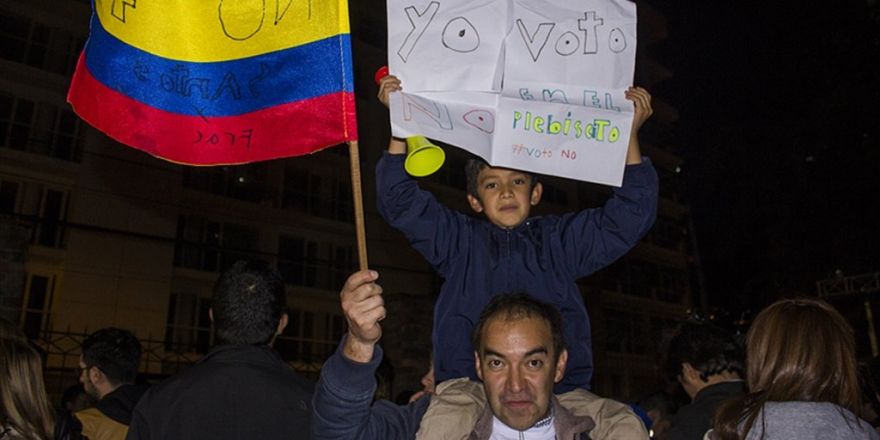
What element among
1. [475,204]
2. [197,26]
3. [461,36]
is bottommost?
[475,204]

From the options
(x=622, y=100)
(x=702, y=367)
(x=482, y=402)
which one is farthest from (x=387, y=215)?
(x=702, y=367)

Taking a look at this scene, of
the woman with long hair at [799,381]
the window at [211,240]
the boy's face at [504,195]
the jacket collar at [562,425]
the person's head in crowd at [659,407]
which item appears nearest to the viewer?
the woman with long hair at [799,381]

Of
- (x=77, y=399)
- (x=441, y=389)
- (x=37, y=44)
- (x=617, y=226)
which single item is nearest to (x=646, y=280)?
(x=37, y=44)

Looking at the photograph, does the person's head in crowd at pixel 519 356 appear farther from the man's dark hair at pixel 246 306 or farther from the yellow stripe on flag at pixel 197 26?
the yellow stripe on flag at pixel 197 26

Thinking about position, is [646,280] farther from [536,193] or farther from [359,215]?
[359,215]

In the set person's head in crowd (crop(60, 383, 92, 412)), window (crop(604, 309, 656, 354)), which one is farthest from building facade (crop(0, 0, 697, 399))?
person's head in crowd (crop(60, 383, 92, 412))

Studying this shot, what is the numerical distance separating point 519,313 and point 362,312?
79 cm

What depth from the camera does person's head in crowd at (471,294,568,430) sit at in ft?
8.50

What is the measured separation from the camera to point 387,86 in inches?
112

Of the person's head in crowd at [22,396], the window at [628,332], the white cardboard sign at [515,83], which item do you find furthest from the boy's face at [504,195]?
the window at [628,332]

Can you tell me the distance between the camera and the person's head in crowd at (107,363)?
4234mm

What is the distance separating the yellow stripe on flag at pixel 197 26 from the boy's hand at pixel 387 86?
40 cm

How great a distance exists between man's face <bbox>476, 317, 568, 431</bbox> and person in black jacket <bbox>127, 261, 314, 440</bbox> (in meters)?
0.72

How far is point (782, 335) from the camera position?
8.51 feet
